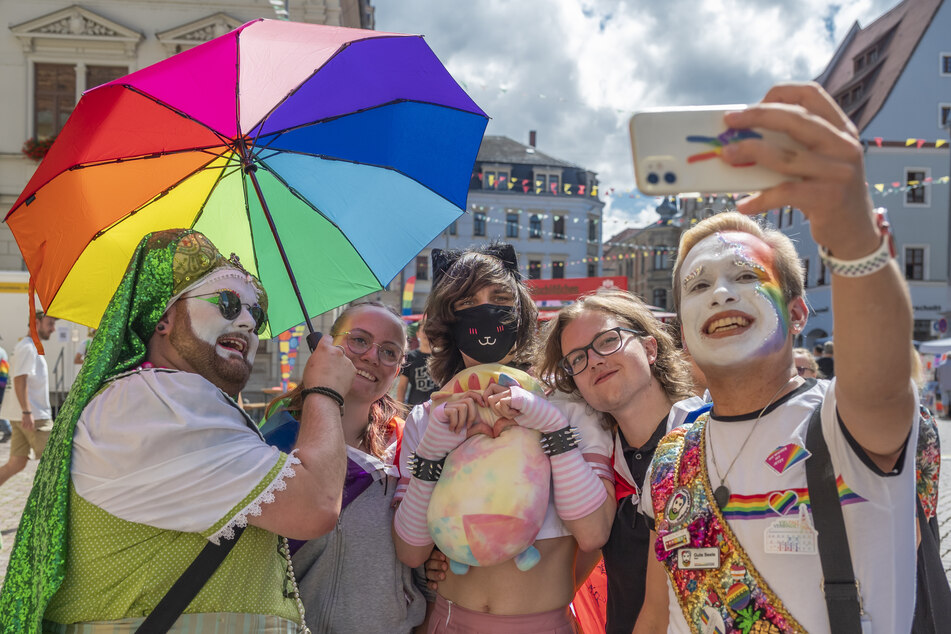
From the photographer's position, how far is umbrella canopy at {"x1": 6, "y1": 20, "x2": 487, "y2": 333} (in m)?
2.42

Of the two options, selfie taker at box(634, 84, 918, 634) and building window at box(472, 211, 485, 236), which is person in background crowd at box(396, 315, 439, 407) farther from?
building window at box(472, 211, 485, 236)

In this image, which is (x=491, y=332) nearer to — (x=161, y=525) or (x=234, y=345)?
(x=234, y=345)

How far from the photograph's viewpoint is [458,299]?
103 inches

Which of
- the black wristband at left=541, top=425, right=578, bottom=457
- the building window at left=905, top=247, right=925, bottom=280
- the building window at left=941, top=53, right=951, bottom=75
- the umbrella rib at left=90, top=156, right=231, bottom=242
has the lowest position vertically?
the black wristband at left=541, top=425, right=578, bottom=457

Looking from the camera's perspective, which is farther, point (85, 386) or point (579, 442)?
point (579, 442)

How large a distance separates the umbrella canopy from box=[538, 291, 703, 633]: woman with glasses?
854 mm

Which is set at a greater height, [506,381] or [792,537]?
[506,381]

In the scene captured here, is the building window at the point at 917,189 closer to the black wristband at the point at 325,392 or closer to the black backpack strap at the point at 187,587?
the black wristband at the point at 325,392

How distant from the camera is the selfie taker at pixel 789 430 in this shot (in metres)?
1.13

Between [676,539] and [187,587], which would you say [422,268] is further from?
[676,539]

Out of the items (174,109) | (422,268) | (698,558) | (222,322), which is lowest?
(698,558)

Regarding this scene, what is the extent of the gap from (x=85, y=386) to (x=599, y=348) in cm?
154

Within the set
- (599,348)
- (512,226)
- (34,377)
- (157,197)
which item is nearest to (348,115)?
(157,197)

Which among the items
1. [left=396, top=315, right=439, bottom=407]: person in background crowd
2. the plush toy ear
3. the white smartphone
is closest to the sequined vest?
the plush toy ear
